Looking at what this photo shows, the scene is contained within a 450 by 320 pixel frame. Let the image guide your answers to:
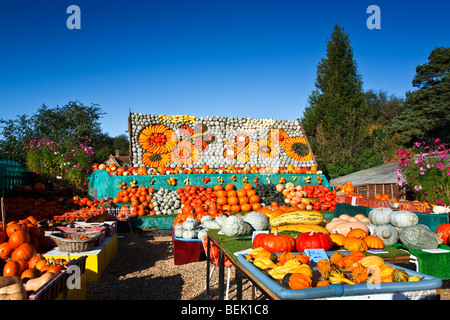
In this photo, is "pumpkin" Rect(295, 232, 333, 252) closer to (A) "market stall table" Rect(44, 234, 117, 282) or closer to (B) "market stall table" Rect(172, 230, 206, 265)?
(B) "market stall table" Rect(172, 230, 206, 265)

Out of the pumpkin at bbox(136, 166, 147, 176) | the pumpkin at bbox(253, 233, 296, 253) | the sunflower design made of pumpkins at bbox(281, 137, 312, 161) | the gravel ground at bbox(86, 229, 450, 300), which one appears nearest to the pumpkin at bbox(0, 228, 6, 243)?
the gravel ground at bbox(86, 229, 450, 300)

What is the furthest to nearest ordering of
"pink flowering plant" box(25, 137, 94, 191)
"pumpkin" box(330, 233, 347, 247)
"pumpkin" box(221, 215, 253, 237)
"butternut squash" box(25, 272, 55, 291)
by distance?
"pink flowering plant" box(25, 137, 94, 191), "pumpkin" box(221, 215, 253, 237), "pumpkin" box(330, 233, 347, 247), "butternut squash" box(25, 272, 55, 291)

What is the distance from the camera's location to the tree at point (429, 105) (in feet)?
79.0

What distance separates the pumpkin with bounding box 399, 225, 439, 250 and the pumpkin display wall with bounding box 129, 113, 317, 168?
1001 centimetres

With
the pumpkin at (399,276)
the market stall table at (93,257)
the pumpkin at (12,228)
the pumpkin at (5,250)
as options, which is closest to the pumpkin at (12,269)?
the pumpkin at (5,250)

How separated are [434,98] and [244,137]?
57.1ft

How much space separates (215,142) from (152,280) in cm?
923

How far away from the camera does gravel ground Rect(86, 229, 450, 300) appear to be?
16.7 ft

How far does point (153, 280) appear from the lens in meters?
5.82

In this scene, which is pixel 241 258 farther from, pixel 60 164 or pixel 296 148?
pixel 296 148

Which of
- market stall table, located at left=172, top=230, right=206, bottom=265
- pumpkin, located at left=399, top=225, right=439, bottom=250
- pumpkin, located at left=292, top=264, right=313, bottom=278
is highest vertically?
pumpkin, located at left=292, top=264, right=313, bottom=278

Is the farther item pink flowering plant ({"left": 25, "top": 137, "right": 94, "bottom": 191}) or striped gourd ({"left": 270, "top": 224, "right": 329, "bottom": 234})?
pink flowering plant ({"left": 25, "top": 137, "right": 94, "bottom": 191})

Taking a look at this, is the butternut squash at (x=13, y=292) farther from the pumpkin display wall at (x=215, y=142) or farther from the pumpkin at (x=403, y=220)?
the pumpkin display wall at (x=215, y=142)

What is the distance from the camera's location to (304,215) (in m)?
5.56
